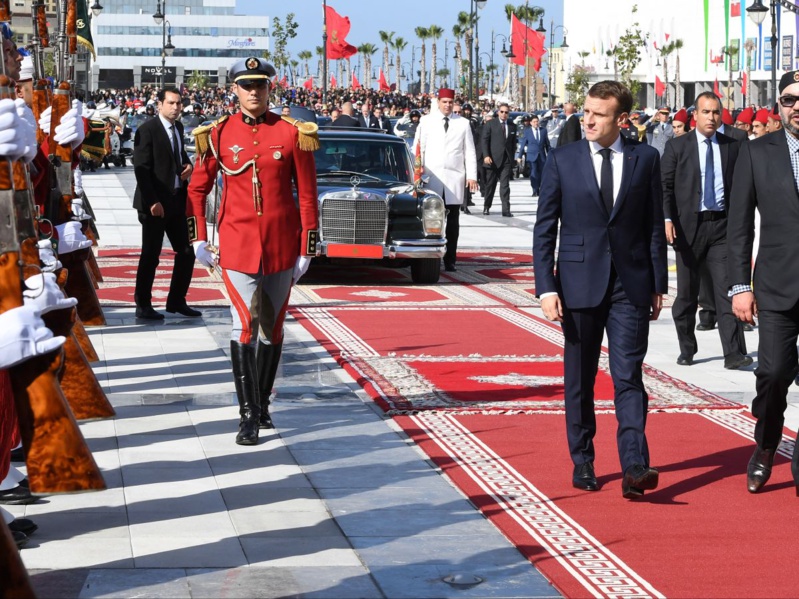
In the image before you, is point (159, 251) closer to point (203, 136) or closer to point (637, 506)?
point (203, 136)

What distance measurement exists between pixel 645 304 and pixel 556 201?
65 centimetres

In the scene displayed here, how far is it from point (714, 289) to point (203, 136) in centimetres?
460

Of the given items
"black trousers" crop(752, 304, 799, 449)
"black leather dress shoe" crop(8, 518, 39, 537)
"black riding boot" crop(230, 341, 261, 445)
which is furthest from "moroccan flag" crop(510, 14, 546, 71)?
"black leather dress shoe" crop(8, 518, 39, 537)

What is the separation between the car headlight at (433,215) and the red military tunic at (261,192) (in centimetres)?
821

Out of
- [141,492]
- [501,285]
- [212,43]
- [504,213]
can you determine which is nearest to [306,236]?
[141,492]

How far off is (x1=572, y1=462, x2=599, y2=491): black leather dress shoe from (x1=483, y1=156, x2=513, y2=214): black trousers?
20.3 metres

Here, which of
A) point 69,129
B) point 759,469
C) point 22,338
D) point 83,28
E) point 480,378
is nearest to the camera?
point 22,338

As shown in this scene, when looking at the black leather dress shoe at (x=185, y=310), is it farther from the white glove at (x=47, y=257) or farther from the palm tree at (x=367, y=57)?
the palm tree at (x=367, y=57)

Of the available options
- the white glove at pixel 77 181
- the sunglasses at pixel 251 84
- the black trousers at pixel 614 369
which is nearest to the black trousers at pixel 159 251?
the white glove at pixel 77 181

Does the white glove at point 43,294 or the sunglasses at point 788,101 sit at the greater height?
the sunglasses at point 788,101

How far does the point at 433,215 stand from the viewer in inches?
669

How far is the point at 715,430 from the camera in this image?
29.6 feet

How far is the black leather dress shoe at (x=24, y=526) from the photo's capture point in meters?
6.18

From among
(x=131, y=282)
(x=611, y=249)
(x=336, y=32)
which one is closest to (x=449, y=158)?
(x=131, y=282)
